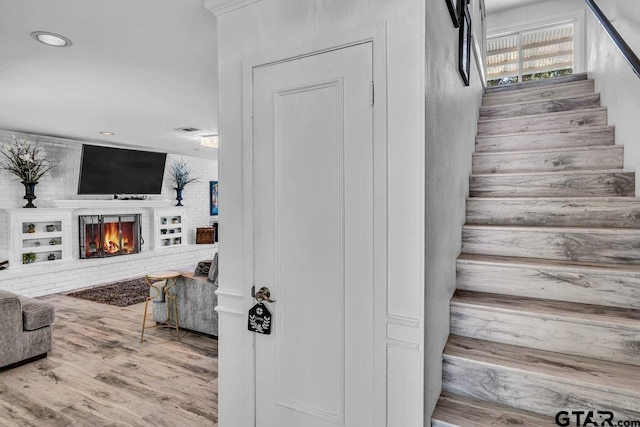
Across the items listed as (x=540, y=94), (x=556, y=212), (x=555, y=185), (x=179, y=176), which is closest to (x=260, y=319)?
(x=556, y=212)

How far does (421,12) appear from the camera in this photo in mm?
1368

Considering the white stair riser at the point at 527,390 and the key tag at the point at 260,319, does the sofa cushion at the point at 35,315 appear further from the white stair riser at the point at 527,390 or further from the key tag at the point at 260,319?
the white stair riser at the point at 527,390

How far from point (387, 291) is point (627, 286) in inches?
50.2

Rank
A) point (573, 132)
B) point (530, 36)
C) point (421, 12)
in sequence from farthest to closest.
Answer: point (530, 36) < point (573, 132) < point (421, 12)

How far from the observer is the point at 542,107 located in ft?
11.2

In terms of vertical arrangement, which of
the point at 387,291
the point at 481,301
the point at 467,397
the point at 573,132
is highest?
the point at 573,132

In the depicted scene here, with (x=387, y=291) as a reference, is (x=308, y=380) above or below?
below

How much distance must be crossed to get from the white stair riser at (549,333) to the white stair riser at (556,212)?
33.9 inches

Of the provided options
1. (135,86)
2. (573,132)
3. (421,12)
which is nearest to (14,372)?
(135,86)

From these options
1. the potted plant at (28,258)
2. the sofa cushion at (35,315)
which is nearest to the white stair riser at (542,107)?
the sofa cushion at (35,315)

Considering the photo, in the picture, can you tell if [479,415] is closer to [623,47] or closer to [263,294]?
[263,294]

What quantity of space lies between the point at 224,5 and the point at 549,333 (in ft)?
7.43

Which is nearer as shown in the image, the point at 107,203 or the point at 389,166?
the point at 389,166

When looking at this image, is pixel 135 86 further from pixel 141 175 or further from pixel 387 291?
pixel 141 175
